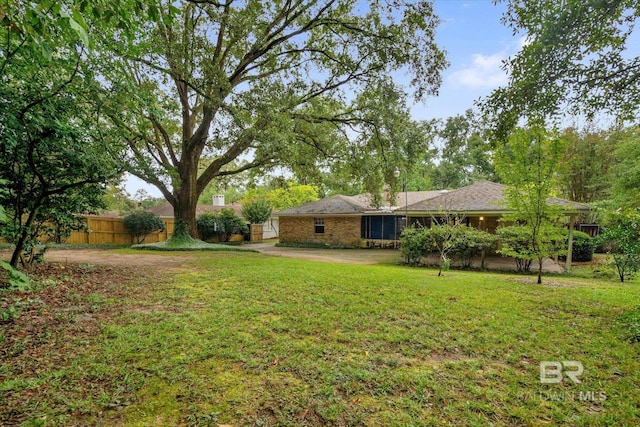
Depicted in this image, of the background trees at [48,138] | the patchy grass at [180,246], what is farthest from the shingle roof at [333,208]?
the background trees at [48,138]

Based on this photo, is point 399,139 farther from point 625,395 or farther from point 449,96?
point 625,395

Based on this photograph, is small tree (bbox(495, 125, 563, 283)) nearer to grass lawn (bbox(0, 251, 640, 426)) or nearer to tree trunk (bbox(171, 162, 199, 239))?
grass lawn (bbox(0, 251, 640, 426))

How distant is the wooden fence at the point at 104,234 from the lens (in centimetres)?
1622

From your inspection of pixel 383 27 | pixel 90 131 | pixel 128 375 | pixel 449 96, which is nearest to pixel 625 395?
pixel 128 375

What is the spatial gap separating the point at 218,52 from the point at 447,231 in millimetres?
11233

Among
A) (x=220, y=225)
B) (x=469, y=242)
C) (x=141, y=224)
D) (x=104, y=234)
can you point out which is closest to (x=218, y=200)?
(x=220, y=225)

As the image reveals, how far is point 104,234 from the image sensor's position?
1734 cm

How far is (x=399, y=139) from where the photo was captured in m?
12.6

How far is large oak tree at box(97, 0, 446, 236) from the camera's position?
10.3 m

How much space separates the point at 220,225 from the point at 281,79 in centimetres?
1224

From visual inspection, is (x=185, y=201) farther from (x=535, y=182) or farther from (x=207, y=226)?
(x=535, y=182)

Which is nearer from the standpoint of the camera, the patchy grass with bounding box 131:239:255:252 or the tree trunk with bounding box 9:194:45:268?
the tree trunk with bounding box 9:194:45:268

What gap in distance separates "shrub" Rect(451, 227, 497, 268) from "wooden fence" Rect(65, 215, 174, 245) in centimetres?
1760

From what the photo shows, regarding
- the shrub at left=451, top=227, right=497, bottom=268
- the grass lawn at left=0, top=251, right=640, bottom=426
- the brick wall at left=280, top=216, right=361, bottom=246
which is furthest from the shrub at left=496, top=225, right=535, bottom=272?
the brick wall at left=280, top=216, right=361, bottom=246
